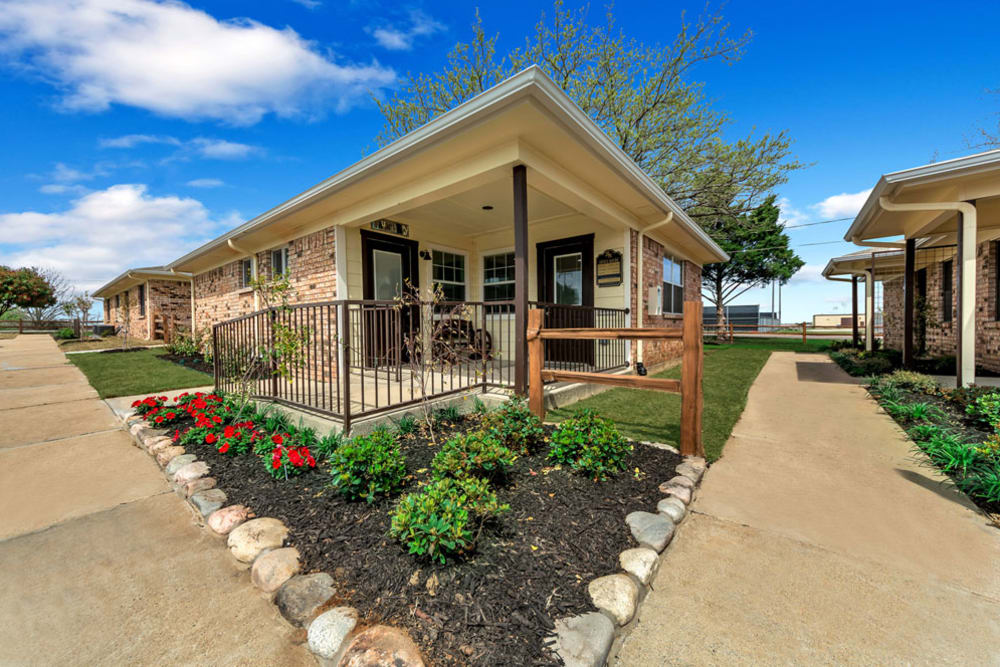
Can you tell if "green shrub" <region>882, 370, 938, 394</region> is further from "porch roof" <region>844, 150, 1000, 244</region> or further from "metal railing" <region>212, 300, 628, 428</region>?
"metal railing" <region>212, 300, 628, 428</region>

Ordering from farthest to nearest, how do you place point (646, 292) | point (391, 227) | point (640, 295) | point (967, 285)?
point (646, 292) → point (640, 295) → point (391, 227) → point (967, 285)

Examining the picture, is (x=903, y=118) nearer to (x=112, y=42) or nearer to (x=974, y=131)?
(x=974, y=131)

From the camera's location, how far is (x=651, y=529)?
2.00 m

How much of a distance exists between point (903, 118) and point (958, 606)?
51.6 feet

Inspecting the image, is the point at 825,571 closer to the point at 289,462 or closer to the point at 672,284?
the point at 289,462

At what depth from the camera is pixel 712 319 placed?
31.7 m

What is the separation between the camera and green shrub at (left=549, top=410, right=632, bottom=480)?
2529mm

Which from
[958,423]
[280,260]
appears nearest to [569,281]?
[958,423]

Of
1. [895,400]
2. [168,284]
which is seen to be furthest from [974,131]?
[168,284]

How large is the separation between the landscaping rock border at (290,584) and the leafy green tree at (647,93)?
10984 mm

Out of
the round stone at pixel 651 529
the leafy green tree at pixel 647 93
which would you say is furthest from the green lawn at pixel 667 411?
the leafy green tree at pixel 647 93

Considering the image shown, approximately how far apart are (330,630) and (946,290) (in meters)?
12.6

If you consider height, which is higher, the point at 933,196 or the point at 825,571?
the point at 933,196

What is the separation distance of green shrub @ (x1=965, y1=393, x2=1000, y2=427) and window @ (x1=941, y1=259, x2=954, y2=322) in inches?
267
